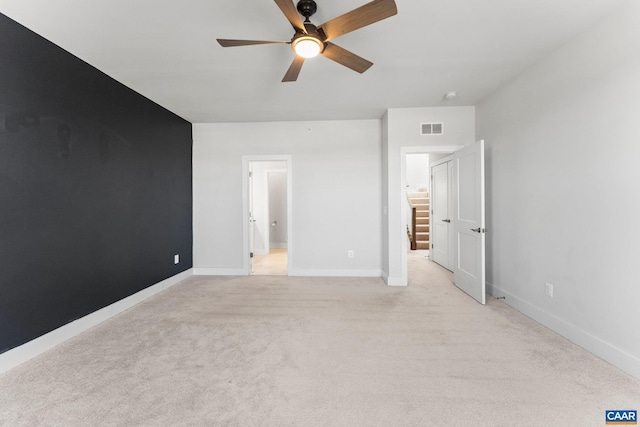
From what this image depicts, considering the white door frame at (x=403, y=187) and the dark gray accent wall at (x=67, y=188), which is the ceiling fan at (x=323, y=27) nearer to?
the dark gray accent wall at (x=67, y=188)

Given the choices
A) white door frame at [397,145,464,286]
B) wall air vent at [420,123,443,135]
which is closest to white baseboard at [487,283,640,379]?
white door frame at [397,145,464,286]

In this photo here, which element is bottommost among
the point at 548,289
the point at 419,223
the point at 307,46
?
the point at 548,289

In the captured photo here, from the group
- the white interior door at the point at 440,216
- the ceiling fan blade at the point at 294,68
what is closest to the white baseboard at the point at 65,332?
the ceiling fan blade at the point at 294,68

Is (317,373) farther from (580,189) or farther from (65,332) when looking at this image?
(580,189)

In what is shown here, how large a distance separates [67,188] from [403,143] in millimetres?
3951

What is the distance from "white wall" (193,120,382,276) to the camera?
4355 mm

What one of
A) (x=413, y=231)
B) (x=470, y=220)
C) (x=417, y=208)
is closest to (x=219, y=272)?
(x=470, y=220)

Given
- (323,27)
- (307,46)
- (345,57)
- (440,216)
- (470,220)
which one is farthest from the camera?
(440,216)

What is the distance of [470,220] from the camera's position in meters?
3.38

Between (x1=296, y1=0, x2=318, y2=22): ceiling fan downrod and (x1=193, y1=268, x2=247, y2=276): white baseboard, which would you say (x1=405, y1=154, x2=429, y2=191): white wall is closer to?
(x1=193, y1=268, x2=247, y2=276): white baseboard

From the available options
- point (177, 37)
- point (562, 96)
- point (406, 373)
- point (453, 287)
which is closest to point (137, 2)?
point (177, 37)

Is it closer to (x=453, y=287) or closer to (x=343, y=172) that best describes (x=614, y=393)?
A: (x=453, y=287)

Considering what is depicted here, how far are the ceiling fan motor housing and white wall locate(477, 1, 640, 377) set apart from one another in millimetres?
2207

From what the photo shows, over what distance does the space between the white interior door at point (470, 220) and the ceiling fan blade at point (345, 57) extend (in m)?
1.88
